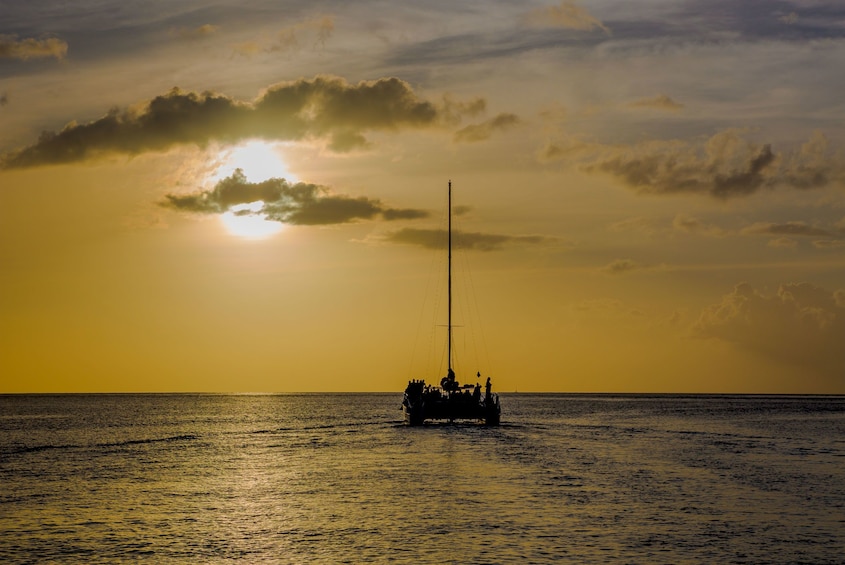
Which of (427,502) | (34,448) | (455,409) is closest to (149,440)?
(34,448)

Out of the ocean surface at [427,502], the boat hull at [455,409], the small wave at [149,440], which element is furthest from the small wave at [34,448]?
the boat hull at [455,409]

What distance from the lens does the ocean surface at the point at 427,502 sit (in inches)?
1529

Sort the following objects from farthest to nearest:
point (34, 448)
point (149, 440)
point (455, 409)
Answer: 1. point (149, 440)
2. point (455, 409)
3. point (34, 448)

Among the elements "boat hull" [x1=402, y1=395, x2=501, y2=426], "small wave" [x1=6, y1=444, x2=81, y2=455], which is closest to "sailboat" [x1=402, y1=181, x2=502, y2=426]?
"boat hull" [x1=402, y1=395, x2=501, y2=426]

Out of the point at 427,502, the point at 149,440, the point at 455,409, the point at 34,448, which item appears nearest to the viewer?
the point at 427,502

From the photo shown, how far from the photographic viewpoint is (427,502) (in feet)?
170

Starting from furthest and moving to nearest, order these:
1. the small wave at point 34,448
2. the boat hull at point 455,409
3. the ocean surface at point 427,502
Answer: the boat hull at point 455,409, the small wave at point 34,448, the ocean surface at point 427,502

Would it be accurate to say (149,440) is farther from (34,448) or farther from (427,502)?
(427,502)

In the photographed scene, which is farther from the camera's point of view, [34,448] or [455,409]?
[455,409]

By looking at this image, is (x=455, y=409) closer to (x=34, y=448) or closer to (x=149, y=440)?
(x=149, y=440)

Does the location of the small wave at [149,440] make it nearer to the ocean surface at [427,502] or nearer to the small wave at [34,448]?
the small wave at [34,448]

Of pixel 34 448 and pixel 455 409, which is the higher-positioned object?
pixel 455 409

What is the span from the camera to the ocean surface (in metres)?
38.8

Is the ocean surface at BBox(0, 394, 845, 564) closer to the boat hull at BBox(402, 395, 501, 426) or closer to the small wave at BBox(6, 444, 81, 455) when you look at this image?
the small wave at BBox(6, 444, 81, 455)
